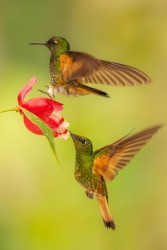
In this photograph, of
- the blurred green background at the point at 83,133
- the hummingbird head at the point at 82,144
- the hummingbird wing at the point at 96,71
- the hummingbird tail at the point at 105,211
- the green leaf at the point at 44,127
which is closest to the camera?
the green leaf at the point at 44,127

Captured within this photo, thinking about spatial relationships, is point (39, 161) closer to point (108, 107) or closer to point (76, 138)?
point (108, 107)

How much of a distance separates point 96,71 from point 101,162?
0.25 m

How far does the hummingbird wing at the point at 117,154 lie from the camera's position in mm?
1217

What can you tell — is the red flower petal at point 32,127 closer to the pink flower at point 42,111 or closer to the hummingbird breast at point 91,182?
the pink flower at point 42,111

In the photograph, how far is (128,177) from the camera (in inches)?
130

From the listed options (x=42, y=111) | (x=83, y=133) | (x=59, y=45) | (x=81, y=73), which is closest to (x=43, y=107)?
(x=42, y=111)

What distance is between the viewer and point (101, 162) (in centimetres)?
133

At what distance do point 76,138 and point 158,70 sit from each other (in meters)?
2.60

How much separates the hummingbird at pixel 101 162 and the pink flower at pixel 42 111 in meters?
0.13

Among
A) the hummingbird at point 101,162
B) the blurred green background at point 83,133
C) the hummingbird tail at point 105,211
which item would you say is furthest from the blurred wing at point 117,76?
the blurred green background at point 83,133

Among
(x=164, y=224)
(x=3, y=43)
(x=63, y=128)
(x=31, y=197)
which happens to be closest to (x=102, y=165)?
(x=63, y=128)

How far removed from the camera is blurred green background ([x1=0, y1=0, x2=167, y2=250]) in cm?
318

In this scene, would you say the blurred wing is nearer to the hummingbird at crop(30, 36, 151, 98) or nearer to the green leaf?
the hummingbird at crop(30, 36, 151, 98)

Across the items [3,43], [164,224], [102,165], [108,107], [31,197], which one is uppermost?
[102,165]
